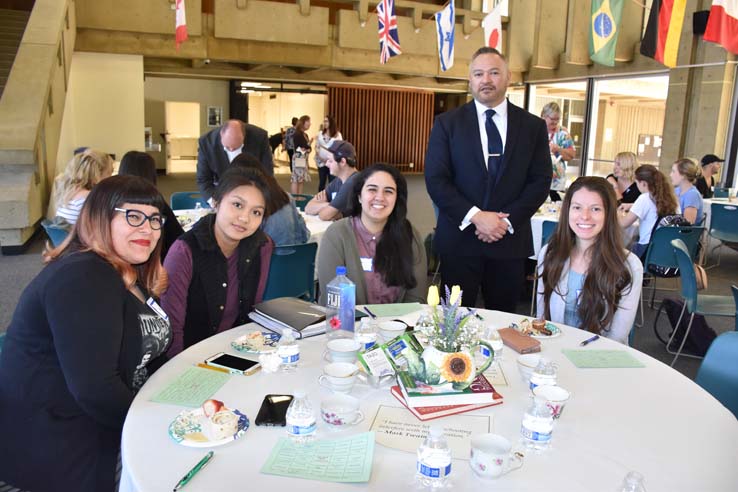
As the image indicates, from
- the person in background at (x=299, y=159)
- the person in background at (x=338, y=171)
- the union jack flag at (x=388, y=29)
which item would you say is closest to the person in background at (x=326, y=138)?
the person in background at (x=299, y=159)

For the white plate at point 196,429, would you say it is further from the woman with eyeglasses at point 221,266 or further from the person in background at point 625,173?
the person in background at point 625,173

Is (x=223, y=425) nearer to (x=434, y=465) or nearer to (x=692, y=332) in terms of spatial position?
(x=434, y=465)

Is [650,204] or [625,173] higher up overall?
[625,173]

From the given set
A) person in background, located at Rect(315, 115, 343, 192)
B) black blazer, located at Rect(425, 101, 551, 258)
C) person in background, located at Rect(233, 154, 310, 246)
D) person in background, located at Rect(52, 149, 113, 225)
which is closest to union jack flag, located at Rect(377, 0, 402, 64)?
person in background, located at Rect(315, 115, 343, 192)

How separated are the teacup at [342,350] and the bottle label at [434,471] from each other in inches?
26.3

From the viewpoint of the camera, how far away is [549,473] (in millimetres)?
1255

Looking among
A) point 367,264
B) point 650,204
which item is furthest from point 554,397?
point 650,204

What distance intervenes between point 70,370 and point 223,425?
19.1 inches

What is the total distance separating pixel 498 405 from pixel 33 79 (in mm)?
7946

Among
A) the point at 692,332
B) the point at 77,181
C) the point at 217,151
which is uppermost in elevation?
the point at 217,151

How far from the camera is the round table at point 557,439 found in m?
1.21

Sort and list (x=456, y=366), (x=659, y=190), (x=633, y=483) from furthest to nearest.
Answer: (x=659, y=190), (x=456, y=366), (x=633, y=483)

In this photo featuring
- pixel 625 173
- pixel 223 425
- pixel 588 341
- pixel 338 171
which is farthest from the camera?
pixel 625 173

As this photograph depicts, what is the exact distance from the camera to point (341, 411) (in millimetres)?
1449
